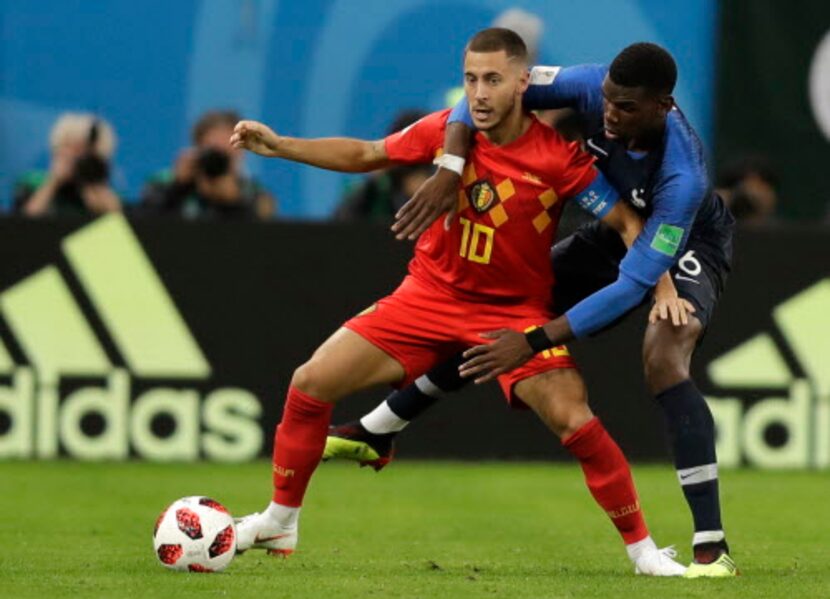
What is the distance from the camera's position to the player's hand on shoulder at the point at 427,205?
9180 mm

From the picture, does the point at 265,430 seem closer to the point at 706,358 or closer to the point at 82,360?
the point at 82,360

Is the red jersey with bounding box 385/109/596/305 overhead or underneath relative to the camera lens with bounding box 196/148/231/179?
overhead

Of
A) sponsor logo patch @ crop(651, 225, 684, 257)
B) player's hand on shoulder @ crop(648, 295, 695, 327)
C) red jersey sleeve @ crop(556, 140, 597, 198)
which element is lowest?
player's hand on shoulder @ crop(648, 295, 695, 327)

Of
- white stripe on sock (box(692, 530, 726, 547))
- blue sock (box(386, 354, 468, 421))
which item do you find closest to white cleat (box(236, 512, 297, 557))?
blue sock (box(386, 354, 468, 421))

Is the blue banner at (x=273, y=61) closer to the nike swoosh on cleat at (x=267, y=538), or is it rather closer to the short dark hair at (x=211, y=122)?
the short dark hair at (x=211, y=122)

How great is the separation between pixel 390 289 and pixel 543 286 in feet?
16.1

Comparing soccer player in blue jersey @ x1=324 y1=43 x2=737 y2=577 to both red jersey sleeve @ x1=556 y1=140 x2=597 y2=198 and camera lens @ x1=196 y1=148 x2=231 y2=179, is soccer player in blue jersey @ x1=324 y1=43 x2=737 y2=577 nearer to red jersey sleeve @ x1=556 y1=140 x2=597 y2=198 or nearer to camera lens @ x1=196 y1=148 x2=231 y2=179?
red jersey sleeve @ x1=556 y1=140 x2=597 y2=198

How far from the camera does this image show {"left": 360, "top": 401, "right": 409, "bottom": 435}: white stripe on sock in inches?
408

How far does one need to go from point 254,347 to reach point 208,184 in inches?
52.0

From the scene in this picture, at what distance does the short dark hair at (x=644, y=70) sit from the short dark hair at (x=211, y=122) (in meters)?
6.64

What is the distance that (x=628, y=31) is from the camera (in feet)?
55.8

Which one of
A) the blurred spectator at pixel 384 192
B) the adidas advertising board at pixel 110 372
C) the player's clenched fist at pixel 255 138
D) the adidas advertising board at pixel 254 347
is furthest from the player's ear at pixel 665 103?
the blurred spectator at pixel 384 192

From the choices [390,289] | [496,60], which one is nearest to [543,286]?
[496,60]

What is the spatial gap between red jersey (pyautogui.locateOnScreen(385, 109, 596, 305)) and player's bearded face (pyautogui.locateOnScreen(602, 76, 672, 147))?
0.31 metres
